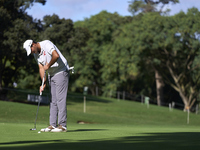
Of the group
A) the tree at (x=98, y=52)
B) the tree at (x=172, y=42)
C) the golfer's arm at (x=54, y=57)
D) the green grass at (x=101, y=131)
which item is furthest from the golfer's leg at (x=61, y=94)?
the tree at (x=98, y=52)

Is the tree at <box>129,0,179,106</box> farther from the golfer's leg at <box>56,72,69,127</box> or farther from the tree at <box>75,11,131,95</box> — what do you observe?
the golfer's leg at <box>56,72,69,127</box>

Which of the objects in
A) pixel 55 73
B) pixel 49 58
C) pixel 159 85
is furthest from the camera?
pixel 159 85

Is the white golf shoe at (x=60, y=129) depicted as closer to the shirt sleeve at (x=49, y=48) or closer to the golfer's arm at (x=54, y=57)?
the golfer's arm at (x=54, y=57)

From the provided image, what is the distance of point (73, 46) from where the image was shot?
4144 centimetres

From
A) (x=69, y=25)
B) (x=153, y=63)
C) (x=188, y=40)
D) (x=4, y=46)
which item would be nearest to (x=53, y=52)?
(x=4, y=46)

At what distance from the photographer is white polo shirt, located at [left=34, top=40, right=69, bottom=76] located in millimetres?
8773

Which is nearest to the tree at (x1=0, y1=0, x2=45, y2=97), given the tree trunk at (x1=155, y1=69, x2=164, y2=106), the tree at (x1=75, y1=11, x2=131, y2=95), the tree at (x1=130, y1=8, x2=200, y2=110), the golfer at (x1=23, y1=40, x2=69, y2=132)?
the tree at (x1=130, y1=8, x2=200, y2=110)

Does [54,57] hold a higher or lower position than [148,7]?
lower

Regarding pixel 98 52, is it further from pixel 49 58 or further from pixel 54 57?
pixel 54 57

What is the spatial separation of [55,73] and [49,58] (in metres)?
0.35

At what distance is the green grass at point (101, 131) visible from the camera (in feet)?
18.4

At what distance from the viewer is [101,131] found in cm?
895

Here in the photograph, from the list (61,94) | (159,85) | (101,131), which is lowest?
(101,131)

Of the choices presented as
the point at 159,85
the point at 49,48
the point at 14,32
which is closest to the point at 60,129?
the point at 49,48
